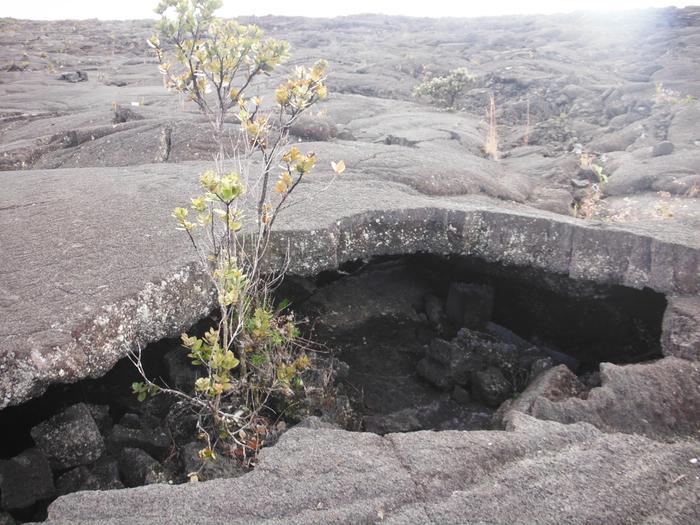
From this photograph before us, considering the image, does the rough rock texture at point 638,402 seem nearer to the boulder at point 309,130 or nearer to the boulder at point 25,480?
the boulder at point 25,480

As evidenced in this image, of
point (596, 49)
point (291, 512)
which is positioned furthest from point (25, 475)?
point (596, 49)

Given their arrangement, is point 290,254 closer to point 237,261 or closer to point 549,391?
point 237,261

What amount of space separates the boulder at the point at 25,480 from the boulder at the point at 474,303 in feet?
10.4

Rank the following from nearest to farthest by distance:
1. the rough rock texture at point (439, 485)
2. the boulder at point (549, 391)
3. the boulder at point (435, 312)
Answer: the rough rock texture at point (439, 485), the boulder at point (549, 391), the boulder at point (435, 312)

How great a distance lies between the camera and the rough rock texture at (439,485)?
73.9 inches

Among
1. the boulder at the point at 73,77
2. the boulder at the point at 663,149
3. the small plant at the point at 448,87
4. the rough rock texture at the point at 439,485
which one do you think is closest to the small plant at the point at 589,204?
the boulder at the point at 663,149

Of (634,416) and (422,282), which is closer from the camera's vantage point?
(634,416)

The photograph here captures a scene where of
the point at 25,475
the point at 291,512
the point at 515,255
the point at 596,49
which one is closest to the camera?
the point at 291,512

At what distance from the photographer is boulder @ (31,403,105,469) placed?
2.60 metres

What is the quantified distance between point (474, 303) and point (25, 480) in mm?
3339

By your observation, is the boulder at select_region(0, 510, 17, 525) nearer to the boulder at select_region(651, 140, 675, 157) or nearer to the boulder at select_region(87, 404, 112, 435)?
the boulder at select_region(87, 404, 112, 435)

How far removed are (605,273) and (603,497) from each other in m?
2.14

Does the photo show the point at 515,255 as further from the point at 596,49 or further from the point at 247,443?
the point at 596,49

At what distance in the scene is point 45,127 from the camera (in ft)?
25.6
